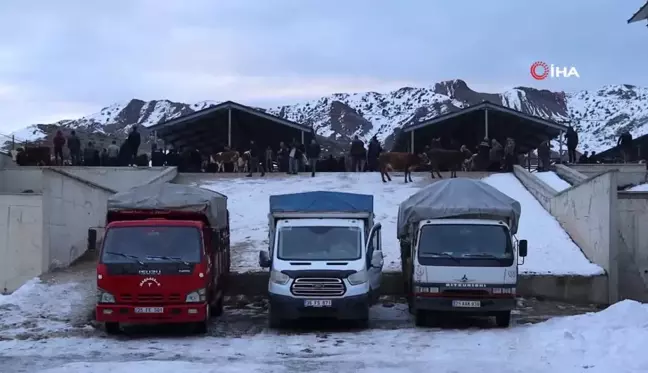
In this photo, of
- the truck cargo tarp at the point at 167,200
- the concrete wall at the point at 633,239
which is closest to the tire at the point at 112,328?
the truck cargo tarp at the point at 167,200

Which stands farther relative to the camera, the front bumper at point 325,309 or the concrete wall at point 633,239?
the concrete wall at point 633,239

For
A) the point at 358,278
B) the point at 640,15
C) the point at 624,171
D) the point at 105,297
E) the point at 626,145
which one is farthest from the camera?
the point at 626,145

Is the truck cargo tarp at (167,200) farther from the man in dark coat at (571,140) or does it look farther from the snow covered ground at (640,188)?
the man in dark coat at (571,140)

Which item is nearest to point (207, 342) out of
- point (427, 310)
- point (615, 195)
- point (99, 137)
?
point (427, 310)

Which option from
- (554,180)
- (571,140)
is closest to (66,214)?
(554,180)

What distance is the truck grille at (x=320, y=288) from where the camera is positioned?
53.1 feet

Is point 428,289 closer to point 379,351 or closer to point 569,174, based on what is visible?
point 379,351

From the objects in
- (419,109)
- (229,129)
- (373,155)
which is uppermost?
(419,109)

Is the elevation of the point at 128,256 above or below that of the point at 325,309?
above

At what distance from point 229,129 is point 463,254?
86.7 feet

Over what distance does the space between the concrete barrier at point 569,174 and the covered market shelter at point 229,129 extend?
1297 cm

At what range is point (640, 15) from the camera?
27.5 meters

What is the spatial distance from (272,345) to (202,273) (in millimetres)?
→ 2096

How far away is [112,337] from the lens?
15.7 metres
